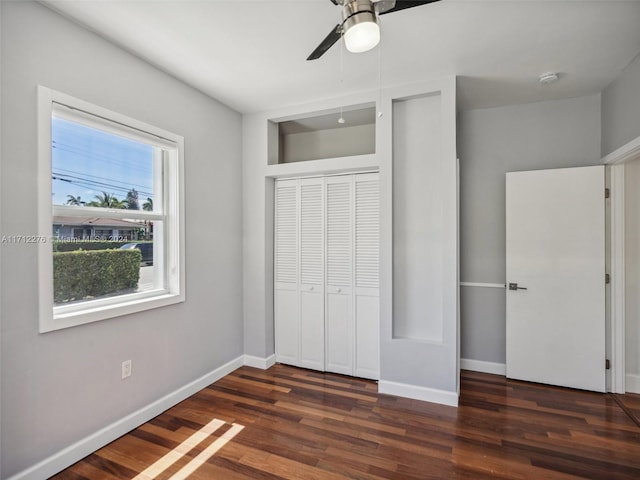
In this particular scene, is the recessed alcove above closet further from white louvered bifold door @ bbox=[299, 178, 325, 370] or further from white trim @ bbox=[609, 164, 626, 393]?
white trim @ bbox=[609, 164, 626, 393]

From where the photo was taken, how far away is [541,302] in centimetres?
309

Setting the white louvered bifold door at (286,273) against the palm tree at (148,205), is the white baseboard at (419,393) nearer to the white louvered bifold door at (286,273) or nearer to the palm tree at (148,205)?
the white louvered bifold door at (286,273)

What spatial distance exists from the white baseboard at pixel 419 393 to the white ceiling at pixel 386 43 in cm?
256

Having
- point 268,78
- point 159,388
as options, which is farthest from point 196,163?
point 159,388

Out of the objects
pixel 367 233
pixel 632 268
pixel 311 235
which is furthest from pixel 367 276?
pixel 632 268

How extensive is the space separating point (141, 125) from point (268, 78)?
3.46 ft

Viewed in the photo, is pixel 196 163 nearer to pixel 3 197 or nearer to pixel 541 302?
pixel 3 197

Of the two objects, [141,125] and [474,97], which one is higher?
[474,97]

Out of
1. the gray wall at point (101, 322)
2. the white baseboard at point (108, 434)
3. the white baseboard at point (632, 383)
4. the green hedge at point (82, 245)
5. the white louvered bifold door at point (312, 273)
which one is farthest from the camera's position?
the white louvered bifold door at point (312, 273)

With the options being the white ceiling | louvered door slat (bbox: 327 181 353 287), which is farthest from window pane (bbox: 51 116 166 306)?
louvered door slat (bbox: 327 181 353 287)

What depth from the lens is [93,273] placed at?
2.21m

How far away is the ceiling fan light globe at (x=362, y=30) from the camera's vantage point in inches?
53.5

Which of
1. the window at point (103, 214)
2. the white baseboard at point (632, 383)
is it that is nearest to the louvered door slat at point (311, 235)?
the window at point (103, 214)

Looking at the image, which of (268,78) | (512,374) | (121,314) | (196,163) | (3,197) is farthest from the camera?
(512,374)
